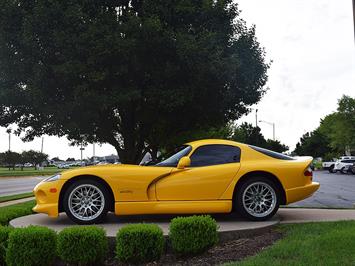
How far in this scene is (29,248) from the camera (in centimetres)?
577

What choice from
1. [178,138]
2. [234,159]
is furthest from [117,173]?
[178,138]

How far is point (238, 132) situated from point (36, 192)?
52.7 metres

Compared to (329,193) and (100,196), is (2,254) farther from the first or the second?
(329,193)

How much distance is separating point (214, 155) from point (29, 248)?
3196 millimetres

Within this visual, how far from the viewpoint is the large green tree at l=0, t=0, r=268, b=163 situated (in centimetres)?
1074

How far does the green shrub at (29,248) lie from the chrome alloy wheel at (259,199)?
3.02 meters

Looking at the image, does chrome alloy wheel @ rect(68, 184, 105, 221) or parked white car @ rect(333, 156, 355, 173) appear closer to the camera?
chrome alloy wheel @ rect(68, 184, 105, 221)

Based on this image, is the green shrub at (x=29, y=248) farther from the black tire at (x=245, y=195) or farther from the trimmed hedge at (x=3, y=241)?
the black tire at (x=245, y=195)

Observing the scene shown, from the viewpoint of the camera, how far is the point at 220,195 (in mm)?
7316

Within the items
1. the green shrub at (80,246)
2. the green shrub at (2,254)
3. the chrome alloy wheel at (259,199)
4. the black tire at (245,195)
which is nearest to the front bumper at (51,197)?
the green shrub at (2,254)

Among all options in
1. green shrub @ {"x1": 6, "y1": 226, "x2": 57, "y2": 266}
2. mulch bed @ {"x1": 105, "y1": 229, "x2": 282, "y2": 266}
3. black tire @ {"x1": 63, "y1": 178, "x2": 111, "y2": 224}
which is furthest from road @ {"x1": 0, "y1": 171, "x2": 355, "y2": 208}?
green shrub @ {"x1": 6, "y1": 226, "x2": 57, "y2": 266}

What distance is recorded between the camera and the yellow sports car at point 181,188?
722 centimetres

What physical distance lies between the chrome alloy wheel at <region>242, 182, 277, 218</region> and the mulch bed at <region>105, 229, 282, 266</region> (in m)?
0.92

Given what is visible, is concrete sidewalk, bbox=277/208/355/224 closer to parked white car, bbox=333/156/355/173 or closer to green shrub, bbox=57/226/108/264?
green shrub, bbox=57/226/108/264
